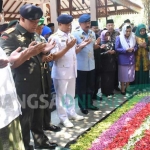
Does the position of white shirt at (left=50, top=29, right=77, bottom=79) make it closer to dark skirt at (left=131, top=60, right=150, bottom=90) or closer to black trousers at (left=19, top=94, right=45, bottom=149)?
black trousers at (left=19, top=94, right=45, bottom=149)

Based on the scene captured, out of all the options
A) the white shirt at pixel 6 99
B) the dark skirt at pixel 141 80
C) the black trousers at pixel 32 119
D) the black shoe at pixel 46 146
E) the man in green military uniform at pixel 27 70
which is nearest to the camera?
the white shirt at pixel 6 99

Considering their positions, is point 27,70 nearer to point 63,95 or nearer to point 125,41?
point 63,95

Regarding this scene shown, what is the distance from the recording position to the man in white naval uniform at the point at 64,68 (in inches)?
168

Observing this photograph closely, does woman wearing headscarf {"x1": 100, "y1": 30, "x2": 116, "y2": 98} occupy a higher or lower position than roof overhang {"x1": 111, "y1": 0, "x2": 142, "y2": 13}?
lower

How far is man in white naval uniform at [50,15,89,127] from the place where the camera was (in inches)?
168

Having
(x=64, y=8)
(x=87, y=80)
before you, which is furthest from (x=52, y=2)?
(x=87, y=80)

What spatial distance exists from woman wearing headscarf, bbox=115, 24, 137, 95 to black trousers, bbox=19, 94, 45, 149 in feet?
11.3

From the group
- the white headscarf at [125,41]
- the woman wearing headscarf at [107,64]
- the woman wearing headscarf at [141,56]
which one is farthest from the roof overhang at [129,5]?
the woman wearing headscarf at [107,64]

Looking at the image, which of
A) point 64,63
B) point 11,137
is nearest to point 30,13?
point 11,137

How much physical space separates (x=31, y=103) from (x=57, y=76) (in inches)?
54.5

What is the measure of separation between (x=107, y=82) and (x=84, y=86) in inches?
55.5

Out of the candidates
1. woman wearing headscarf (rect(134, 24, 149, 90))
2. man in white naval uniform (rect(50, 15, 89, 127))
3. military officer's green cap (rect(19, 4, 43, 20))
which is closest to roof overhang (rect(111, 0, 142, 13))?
woman wearing headscarf (rect(134, 24, 149, 90))

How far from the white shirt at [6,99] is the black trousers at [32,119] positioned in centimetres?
89

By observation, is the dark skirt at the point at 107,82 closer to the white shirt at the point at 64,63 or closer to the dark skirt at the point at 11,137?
the white shirt at the point at 64,63
